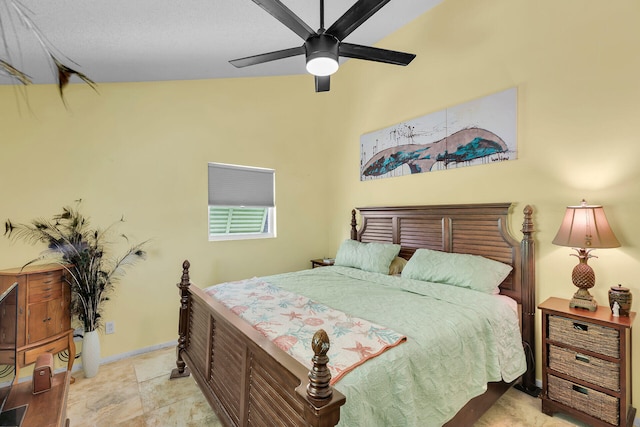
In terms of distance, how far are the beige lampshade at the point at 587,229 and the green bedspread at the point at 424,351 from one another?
0.64 meters

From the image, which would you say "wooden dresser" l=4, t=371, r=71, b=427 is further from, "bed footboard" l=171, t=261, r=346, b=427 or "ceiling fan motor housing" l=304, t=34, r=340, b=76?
"ceiling fan motor housing" l=304, t=34, r=340, b=76

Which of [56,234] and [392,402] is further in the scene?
[56,234]

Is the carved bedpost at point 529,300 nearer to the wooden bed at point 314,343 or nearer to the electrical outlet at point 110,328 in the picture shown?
the wooden bed at point 314,343

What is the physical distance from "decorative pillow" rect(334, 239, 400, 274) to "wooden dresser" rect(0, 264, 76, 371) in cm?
254

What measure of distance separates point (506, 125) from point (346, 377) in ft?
8.02

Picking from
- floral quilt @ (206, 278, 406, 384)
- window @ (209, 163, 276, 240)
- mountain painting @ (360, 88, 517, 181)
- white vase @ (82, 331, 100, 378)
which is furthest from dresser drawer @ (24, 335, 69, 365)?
mountain painting @ (360, 88, 517, 181)

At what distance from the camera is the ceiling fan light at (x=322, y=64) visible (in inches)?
76.7

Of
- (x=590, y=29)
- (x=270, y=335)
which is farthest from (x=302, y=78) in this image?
(x=270, y=335)

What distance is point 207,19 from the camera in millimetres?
2285

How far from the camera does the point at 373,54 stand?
2156 mm

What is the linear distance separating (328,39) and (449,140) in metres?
1.66

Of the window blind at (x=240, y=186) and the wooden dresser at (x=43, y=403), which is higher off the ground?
the window blind at (x=240, y=186)

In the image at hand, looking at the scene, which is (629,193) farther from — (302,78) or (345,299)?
(302,78)

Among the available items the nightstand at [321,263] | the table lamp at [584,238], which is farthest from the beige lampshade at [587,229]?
the nightstand at [321,263]
